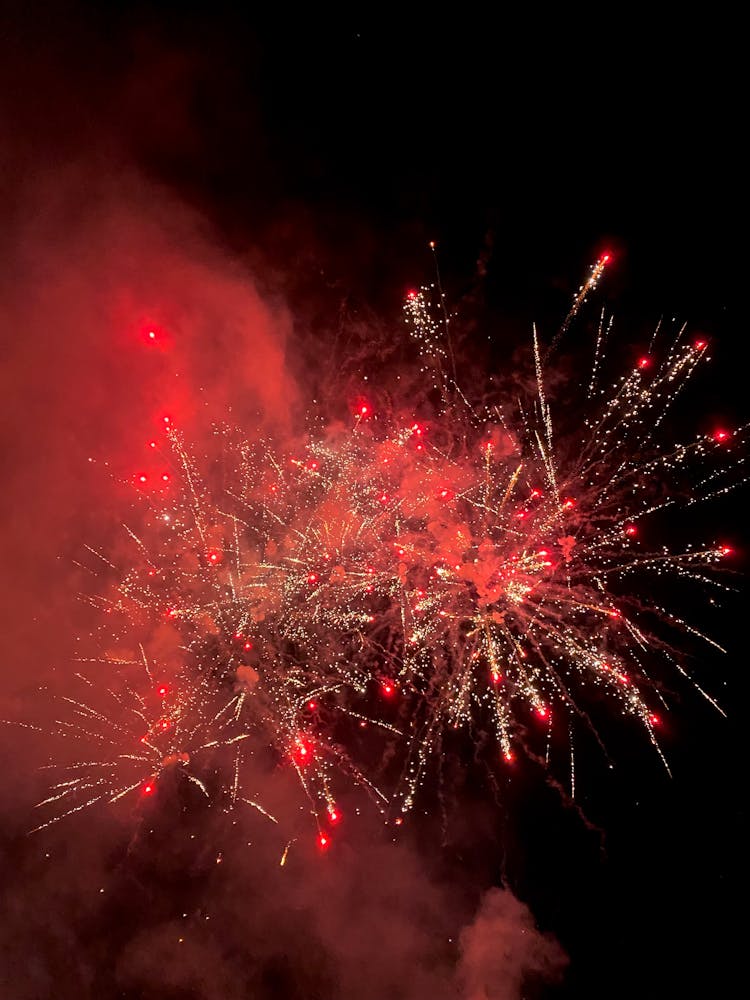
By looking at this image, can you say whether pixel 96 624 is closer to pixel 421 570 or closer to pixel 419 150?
pixel 421 570

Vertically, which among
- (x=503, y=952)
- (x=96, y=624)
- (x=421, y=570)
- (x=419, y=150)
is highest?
(x=419, y=150)

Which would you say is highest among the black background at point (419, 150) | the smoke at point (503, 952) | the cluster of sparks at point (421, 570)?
the black background at point (419, 150)

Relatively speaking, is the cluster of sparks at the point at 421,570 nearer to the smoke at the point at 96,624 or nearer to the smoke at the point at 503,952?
the smoke at the point at 96,624

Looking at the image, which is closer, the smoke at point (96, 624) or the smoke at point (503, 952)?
the smoke at point (96, 624)

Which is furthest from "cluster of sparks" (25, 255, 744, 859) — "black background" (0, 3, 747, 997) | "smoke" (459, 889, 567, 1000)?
"smoke" (459, 889, 567, 1000)

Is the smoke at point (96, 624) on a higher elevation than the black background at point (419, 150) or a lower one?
lower

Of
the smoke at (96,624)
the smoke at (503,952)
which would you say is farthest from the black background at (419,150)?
the smoke at (503,952)

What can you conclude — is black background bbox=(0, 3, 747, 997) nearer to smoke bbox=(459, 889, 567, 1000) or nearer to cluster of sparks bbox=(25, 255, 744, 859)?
cluster of sparks bbox=(25, 255, 744, 859)

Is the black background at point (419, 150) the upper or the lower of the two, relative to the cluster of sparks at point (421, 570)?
upper

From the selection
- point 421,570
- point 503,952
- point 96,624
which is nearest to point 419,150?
point 421,570

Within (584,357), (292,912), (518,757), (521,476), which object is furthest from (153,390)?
(292,912)
